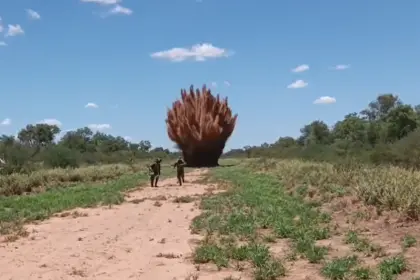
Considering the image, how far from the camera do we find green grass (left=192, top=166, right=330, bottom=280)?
29.1ft

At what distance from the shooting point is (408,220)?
35.0 ft

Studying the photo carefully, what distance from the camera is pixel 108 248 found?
10680mm

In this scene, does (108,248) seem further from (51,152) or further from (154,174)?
(51,152)

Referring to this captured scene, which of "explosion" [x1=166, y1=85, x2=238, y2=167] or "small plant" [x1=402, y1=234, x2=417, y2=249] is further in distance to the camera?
"explosion" [x1=166, y1=85, x2=238, y2=167]

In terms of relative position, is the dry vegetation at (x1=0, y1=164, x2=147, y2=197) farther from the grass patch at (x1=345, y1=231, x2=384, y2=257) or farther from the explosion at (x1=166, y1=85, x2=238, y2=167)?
the grass patch at (x1=345, y1=231, x2=384, y2=257)

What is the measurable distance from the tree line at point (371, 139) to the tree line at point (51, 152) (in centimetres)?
Answer: 2032

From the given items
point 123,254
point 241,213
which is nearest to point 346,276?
point 123,254

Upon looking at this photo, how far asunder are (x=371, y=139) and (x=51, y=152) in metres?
34.2

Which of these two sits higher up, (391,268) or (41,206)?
(41,206)

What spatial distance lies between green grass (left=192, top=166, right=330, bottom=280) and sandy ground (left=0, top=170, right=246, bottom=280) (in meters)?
0.45

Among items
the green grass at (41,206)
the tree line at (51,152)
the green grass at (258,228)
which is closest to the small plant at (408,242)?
the green grass at (258,228)

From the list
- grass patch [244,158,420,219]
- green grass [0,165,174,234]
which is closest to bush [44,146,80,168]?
green grass [0,165,174,234]

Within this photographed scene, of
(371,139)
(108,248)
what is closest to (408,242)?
(108,248)

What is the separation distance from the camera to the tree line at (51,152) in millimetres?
42844
